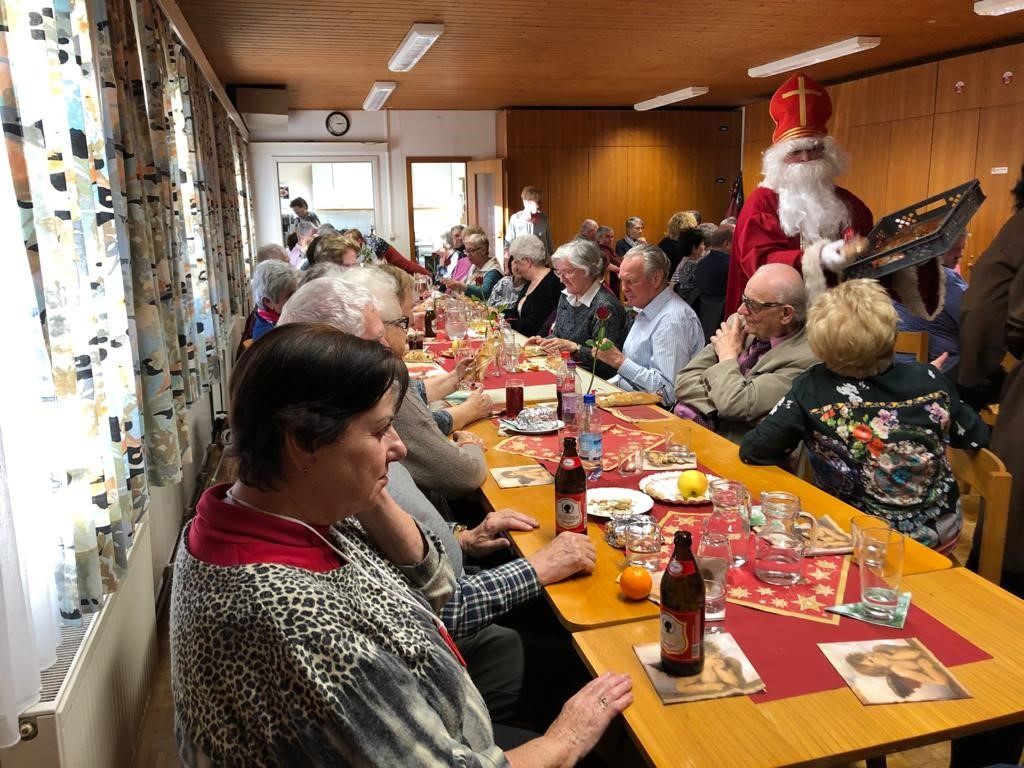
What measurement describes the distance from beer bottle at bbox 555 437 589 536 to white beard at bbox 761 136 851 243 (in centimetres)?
263

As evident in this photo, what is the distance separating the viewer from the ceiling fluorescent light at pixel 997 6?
5125 millimetres

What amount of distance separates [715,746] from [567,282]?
3.62 meters

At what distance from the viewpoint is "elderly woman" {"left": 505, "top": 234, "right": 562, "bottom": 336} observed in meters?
5.71

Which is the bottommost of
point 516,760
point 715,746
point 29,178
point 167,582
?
point 167,582

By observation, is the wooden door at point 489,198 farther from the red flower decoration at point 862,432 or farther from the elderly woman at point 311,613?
the elderly woman at point 311,613

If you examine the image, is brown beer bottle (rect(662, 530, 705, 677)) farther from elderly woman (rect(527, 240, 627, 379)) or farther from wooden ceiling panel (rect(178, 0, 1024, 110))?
wooden ceiling panel (rect(178, 0, 1024, 110))

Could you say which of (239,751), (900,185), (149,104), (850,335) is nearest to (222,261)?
(149,104)

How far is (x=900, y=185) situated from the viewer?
323 inches

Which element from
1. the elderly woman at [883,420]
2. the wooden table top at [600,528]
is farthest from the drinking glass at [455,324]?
the elderly woman at [883,420]

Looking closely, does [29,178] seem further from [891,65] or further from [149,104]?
[891,65]

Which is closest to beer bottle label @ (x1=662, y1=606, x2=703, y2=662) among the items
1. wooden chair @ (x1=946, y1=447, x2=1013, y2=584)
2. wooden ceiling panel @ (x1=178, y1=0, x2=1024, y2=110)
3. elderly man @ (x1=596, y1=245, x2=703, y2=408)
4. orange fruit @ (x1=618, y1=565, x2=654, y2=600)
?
orange fruit @ (x1=618, y1=565, x2=654, y2=600)

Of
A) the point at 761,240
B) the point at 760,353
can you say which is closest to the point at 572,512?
the point at 760,353

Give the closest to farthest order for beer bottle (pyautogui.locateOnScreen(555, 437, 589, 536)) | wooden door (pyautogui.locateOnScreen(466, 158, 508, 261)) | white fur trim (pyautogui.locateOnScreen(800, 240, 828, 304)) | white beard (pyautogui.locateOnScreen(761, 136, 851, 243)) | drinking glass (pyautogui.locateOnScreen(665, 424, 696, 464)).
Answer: beer bottle (pyautogui.locateOnScreen(555, 437, 589, 536)) → drinking glass (pyautogui.locateOnScreen(665, 424, 696, 464)) → white fur trim (pyautogui.locateOnScreen(800, 240, 828, 304)) → white beard (pyautogui.locateOnScreen(761, 136, 851, 243)) → wooden door (pyautogui.locateOnScreen(466, 158, 508, 261))

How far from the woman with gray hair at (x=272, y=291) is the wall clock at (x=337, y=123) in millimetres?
6806
